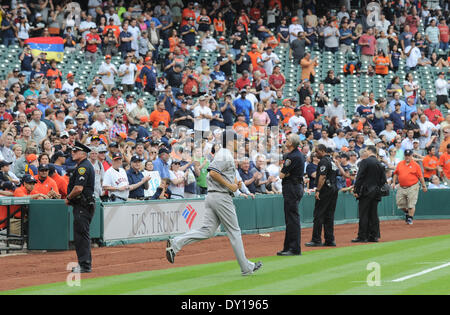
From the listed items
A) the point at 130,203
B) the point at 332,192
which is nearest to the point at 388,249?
the point at 332,192

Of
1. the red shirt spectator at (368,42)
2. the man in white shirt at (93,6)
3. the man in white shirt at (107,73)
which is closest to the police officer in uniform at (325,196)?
the man in white shirt at (107,73)

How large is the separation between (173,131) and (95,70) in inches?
188

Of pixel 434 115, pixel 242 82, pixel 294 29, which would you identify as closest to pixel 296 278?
pixel 242 82

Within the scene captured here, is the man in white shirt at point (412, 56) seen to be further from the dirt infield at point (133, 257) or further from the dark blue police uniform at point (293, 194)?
the dark blue police uniform at point (293, 194)

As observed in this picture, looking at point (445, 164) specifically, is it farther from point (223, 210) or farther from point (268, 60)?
point (223, 210)

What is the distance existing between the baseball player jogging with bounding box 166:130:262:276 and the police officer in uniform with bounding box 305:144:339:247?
4963 mm

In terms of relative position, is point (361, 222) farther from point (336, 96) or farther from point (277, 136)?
point (336, 96)

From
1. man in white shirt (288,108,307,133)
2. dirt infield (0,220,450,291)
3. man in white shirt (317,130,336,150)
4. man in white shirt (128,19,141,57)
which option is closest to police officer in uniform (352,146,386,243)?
dirt infield (0,220,450,291)

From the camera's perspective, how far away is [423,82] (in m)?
33.1

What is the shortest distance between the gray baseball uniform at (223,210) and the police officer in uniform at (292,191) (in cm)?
267

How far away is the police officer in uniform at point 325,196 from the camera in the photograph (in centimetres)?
1577

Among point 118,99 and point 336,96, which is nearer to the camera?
point 118,99

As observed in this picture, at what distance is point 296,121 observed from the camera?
25438 millimetres

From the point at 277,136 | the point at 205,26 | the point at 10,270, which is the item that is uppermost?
the point at 205,26
